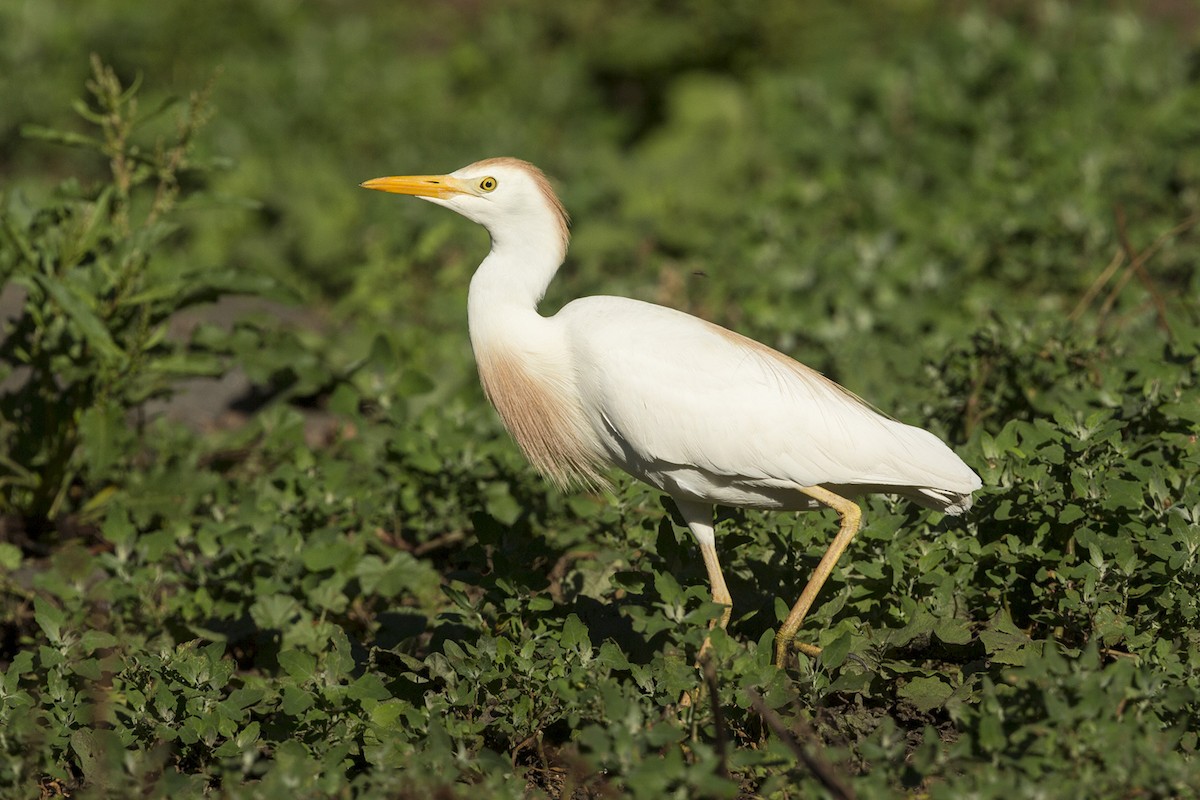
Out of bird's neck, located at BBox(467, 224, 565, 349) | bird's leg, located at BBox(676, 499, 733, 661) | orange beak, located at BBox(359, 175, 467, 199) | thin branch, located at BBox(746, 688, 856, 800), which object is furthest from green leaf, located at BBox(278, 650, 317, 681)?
orange beak, located at BBox(359, 175, 467, 199)

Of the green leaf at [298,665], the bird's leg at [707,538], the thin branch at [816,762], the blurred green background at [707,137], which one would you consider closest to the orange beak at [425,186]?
the bird's leg at [707,538]

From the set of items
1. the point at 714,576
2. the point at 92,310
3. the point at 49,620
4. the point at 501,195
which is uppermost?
the point at 501,195

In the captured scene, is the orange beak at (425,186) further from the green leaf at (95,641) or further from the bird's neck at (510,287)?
the green leaf at (95,641)

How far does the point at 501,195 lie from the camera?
159 inches

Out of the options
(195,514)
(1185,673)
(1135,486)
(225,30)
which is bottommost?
(195,514)

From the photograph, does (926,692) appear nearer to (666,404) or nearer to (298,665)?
(666,404)

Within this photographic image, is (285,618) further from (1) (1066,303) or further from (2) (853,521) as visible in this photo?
(1) (1066,303)

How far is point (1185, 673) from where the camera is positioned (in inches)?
135

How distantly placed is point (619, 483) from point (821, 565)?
84 centimetres

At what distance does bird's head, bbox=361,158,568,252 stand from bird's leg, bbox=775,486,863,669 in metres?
1.14

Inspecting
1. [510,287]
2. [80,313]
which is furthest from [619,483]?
[80,313]

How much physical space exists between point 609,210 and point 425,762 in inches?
227

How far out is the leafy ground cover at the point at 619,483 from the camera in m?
3.41

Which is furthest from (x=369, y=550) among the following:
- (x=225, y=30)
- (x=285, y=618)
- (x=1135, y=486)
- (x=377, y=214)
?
(x=225, y=30)
